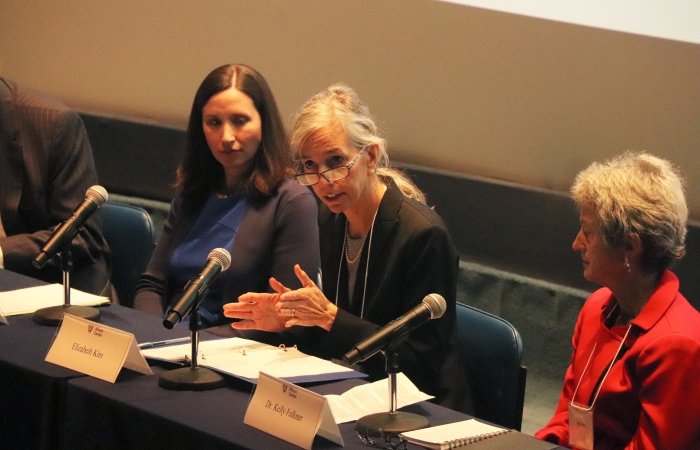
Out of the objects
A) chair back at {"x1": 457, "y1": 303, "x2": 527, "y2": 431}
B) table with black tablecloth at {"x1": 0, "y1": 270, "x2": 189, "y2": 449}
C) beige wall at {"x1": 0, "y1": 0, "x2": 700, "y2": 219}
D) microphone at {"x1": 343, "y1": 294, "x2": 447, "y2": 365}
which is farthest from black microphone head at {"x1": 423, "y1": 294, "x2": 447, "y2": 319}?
beige wall at {"x1": 0, "y1": 0, "x2": 700, "y2": 219}

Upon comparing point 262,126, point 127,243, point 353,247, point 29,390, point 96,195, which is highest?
point 262,126

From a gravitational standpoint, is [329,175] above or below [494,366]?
above

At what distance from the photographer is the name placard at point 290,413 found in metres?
1.91

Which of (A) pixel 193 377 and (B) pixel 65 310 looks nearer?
(A) pixel 193 377

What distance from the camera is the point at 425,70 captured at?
4367 mm

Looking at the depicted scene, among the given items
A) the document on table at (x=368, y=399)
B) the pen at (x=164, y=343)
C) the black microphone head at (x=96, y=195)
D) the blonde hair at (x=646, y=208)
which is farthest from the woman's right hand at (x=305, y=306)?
the blonde hair at (x=646, y=208)

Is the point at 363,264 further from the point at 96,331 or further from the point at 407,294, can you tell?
the point at 96,331

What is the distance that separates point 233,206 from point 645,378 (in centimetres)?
141

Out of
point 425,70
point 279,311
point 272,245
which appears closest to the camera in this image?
point 279,311

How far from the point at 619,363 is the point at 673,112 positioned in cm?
183

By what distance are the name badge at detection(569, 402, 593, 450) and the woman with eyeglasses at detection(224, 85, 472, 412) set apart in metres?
0.39

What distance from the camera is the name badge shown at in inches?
87.7

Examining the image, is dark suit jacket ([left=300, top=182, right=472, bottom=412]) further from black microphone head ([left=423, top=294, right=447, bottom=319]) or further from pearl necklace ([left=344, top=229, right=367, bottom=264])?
black microphone head ([left=423, top=294, right=447, bottom=319])

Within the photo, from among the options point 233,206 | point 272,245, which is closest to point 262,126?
point 233,206
